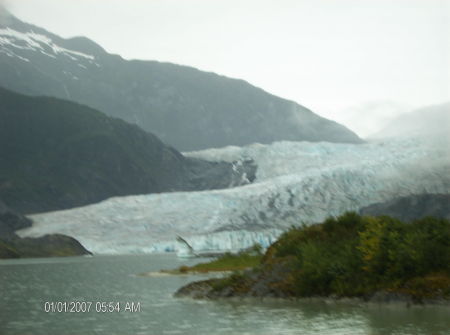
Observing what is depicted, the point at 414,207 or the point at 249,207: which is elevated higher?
the point at 249,207

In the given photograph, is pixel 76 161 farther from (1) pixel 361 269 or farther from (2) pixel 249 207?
(1) pixel 361 269

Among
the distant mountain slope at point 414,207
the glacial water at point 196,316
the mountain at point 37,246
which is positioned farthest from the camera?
the distant mountain slope at point 414,207

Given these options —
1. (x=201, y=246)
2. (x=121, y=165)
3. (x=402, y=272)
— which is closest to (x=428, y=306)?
(x=402, y=272)

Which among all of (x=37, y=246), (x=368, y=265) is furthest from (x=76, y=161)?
(x=368, y=265)

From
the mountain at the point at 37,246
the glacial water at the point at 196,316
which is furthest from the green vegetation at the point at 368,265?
the mountain at the point at 37,246

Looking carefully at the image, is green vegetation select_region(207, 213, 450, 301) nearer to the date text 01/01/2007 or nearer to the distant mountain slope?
the date text 01/01/2007

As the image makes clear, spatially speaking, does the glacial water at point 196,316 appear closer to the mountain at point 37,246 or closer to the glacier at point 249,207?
the glacier at point 249,207

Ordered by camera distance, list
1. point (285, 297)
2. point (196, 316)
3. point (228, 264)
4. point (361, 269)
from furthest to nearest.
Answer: point (228, 264), point (285, 297), point (361, 269), point (196, 316)
